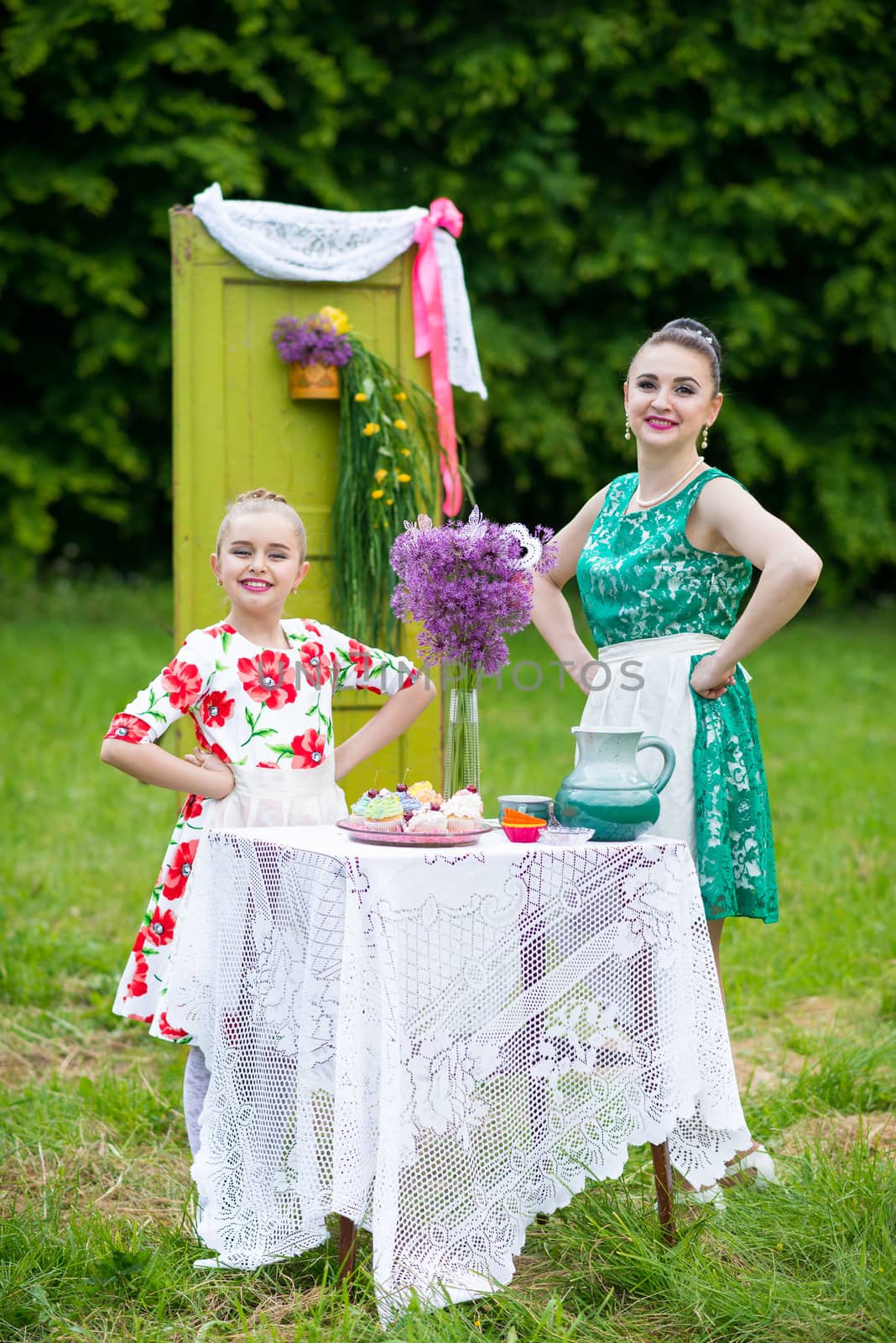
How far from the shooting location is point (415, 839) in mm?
2600

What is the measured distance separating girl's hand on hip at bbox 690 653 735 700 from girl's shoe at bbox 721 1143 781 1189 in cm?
96

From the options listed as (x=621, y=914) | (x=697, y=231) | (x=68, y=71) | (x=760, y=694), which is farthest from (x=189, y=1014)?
(x=697, y=231)

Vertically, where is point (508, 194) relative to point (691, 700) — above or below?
above

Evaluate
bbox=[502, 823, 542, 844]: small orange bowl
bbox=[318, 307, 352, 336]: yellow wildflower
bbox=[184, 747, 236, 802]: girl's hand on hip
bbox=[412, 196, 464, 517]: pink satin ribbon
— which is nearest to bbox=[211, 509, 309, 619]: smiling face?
bbox=[184, 747, 236, 802]: girl's hand on hip

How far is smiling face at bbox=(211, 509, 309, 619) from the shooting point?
9.89ft

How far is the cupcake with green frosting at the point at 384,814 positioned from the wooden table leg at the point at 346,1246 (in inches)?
26.7

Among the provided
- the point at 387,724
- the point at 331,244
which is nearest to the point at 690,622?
the point at 387,724

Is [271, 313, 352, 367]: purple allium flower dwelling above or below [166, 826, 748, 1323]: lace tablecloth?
above

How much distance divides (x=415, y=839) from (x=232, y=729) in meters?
0.58

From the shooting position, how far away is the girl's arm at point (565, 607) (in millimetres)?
3367

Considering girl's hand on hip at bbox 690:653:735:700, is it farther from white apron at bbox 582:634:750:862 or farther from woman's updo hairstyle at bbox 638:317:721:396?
woman's updo hairstyle at bbox 638:317:721:396

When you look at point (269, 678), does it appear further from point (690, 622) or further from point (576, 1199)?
point (576, 1199)

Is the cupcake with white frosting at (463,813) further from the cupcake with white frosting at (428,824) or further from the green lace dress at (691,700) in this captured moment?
the green lace dress at (691,700)

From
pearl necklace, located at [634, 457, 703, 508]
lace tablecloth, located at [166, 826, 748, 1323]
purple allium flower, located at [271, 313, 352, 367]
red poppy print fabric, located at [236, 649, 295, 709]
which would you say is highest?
purple allium flower, located at [271, 313, 352, 367]
